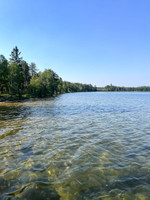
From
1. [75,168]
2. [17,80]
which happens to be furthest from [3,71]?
[75,168]

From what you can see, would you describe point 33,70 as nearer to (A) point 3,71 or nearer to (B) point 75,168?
(A) point 3,71

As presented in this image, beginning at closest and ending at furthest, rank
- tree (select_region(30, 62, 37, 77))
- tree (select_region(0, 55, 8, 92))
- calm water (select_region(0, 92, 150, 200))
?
1. calm water (select_region(0, 92, 150, 200))
2. tree (select_region(0, 55, 8, 92))
3. tree (select_region(30, 62, 37, 77))

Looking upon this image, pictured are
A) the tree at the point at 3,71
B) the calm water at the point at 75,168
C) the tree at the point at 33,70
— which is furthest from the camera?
the tree at the point at 33,70

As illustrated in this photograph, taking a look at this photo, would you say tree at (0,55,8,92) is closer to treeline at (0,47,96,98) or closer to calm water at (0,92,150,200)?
treeline at (0,47,96,98)

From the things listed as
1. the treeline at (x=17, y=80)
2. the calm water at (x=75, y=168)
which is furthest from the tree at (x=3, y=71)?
the calm water at (x=75, y=168)

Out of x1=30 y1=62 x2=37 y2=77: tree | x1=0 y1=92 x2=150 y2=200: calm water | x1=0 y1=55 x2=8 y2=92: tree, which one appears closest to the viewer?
x1=0 y1=92 x2=150 y2=200: calm water

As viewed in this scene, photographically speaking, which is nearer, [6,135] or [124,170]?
[124,170]

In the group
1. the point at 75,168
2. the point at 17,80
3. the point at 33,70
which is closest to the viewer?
the point at 75,168

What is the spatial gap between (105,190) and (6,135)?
30.4ft

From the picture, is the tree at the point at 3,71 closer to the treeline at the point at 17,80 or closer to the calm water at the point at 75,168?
the treeline at the point at 17,80

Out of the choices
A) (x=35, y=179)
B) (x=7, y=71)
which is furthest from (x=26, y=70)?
(x=35, y=179)

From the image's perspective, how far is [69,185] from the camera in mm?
4812

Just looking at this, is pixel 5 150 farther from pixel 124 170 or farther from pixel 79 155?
pixel 124 170

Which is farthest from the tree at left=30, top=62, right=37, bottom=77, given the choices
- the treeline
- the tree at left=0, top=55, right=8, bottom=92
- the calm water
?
the calm water
